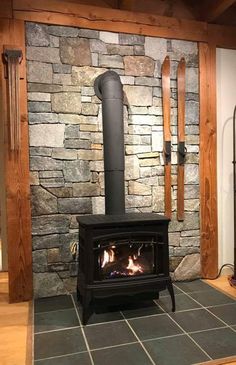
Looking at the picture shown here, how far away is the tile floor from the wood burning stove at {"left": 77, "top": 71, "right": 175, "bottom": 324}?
12cm

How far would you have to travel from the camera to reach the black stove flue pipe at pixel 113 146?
262 centimetres

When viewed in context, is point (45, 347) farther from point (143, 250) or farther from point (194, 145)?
point (194, 145)

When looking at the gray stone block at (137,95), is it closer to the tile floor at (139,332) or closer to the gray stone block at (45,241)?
the gray stone block at (45,241)

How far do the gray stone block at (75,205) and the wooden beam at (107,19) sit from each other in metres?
1.56

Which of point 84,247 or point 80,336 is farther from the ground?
point 84,247

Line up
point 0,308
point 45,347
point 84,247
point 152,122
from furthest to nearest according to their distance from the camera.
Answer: point 152,122
point 0,308
point 84,247
point 45,347

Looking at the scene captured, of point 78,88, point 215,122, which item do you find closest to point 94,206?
point 78,88

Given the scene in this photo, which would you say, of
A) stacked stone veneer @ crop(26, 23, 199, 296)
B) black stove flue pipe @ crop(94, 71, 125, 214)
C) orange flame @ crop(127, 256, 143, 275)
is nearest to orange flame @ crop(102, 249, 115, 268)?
orange flame @ crop(127, 256, 143, 275)

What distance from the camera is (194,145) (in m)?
3.16

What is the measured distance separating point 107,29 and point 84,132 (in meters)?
0.97

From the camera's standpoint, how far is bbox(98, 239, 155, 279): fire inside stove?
7.79 ft

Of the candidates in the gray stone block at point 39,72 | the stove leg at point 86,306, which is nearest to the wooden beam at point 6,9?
the gray stone block at point 39,72

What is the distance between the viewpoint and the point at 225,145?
327 cm

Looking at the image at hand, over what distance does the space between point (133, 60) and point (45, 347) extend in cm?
247
